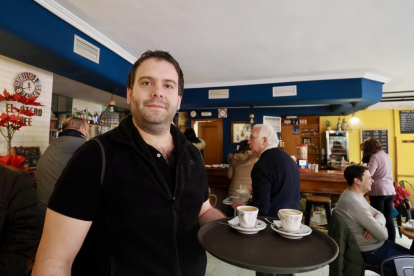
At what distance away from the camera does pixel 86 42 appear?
3.00 meters

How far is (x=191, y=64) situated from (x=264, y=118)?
3.88 meters

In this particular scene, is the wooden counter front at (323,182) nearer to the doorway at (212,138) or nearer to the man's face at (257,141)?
the man's face at (257,141)

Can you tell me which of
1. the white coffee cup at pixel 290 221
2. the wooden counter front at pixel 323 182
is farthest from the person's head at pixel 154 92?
the wooden counter front at pixel 323 182

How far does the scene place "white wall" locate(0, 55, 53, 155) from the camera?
117 inches

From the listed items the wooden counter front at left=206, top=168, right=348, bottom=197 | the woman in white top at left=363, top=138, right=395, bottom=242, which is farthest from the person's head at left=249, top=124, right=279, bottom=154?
the woman in white top at left=363, top=138, right=395, bottom=242

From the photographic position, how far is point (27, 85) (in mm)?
3193

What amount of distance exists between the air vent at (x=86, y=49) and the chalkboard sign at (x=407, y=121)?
31.2 ft

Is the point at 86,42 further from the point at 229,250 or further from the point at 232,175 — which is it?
the point at 229,250

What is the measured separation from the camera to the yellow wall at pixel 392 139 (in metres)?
7.62

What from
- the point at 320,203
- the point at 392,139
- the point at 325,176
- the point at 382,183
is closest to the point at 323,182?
the point at 325,176

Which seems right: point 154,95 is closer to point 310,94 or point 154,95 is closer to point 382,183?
point 382,183

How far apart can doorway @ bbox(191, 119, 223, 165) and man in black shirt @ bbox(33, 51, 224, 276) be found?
647cm

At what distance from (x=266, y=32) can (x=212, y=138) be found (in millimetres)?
4956

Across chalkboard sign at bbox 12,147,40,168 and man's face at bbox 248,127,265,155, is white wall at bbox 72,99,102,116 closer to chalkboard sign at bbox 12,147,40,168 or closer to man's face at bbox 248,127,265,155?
chalkboard sign at bbox 12,147,40,168
